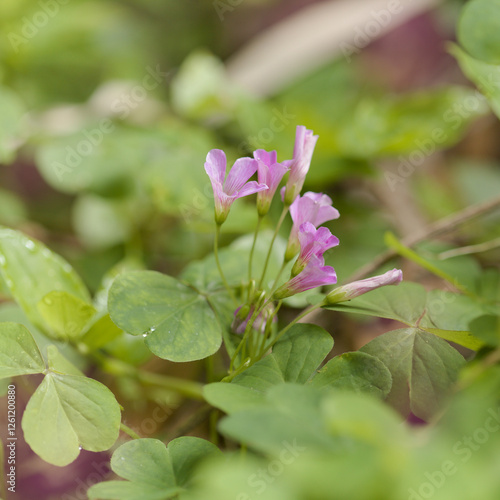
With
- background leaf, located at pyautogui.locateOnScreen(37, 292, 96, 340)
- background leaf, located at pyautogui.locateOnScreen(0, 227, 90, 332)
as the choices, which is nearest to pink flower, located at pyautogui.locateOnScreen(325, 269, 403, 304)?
background leaf, located at pyautogui.locateOnScreen(37, 292, 96, 340)

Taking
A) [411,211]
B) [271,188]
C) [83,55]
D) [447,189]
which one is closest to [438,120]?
[411,211]

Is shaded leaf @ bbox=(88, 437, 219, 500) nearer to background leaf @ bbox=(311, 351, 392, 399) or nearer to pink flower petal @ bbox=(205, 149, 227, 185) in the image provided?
background leaf @ bbox=(311, 351, 392, 399)

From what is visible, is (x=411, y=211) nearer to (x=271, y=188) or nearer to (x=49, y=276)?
(x=271, y=188)
